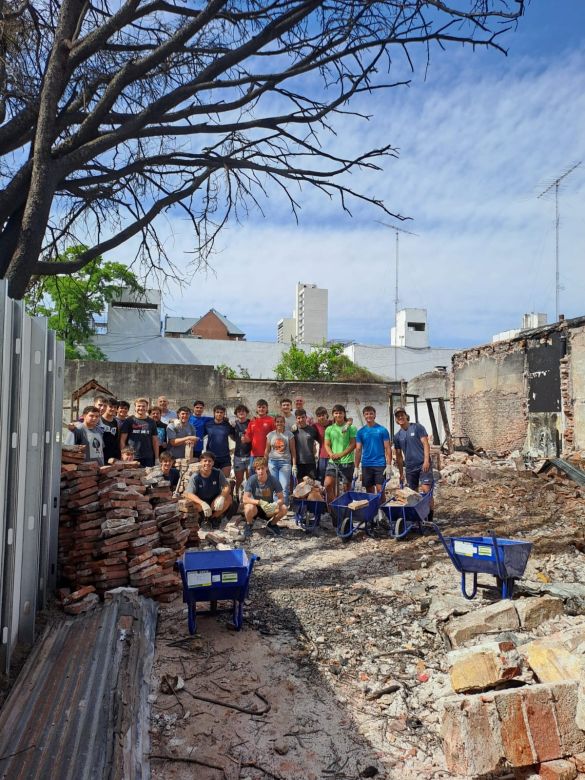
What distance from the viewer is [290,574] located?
6.71 meters

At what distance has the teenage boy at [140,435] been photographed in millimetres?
8133

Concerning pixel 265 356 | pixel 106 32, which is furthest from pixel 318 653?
pixel 265 356

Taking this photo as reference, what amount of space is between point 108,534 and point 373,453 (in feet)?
15.2

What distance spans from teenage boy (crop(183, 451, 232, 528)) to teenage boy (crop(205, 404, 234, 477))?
3.00ft

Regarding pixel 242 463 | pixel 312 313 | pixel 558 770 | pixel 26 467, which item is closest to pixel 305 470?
pixel 242 463

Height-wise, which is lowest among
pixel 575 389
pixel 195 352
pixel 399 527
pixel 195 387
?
pixel 399 527

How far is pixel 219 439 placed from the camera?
9.36 m

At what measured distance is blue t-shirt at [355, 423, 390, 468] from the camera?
350 inches

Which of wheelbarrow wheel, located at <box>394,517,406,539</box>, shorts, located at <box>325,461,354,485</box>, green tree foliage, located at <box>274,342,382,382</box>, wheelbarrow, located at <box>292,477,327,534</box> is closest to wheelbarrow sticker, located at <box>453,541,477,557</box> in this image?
wheelbarrow wheel, located at <box>394,517,406,539</box>

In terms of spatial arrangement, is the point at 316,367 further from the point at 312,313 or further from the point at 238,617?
the point at 238,617

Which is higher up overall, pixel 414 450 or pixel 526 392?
pixel 526 392

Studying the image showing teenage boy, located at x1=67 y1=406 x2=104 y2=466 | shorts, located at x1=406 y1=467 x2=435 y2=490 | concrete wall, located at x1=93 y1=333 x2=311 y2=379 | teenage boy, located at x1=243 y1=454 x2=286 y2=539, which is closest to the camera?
teenage boy, located at x1=67 y1=406 x2=104 y2=466

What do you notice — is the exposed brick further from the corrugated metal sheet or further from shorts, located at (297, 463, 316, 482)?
shorts, located at (297, 463, 316, 482)

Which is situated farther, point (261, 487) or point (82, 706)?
point (261, 487)
